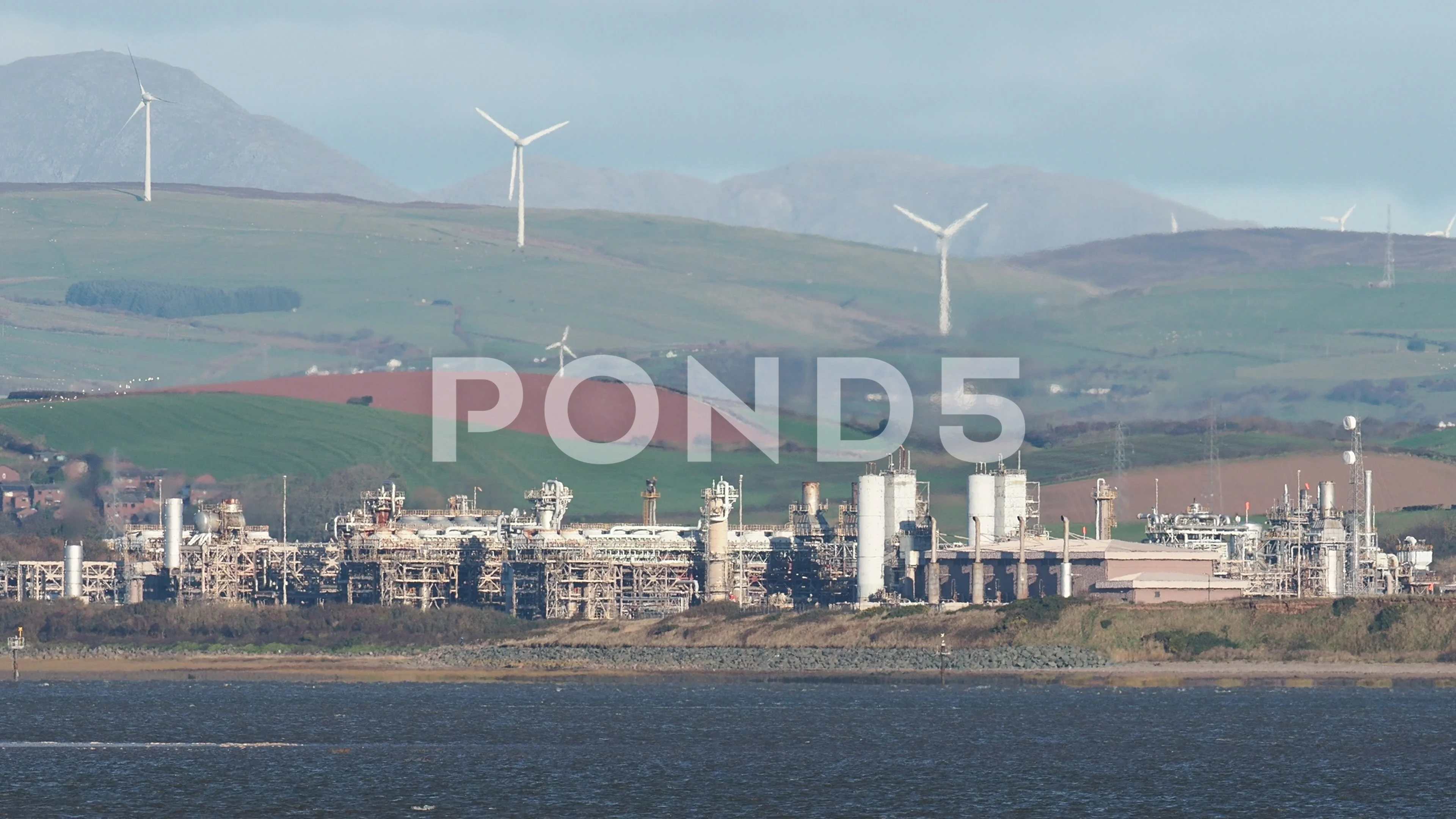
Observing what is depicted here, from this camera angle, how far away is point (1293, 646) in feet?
442

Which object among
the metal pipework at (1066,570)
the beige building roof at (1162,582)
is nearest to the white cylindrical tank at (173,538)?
the metal pipework at (1066,570)

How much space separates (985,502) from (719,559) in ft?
76.7

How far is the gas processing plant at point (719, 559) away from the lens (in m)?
159

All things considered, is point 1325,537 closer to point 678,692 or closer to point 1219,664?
point 1219,664

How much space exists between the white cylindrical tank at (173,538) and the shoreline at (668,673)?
53.0 feet

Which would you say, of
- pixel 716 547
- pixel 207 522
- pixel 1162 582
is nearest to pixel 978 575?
pixel 1162 582

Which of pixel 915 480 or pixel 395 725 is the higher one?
pixel 915 480

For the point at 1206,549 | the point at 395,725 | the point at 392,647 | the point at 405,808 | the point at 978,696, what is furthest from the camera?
the point at 1206,549

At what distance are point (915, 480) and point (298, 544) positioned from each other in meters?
49.7

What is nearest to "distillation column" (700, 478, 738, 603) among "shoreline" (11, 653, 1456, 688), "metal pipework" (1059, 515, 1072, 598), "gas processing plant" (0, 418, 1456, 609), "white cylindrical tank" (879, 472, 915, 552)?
"gas processing plant" (0, 418, 1456, 609)

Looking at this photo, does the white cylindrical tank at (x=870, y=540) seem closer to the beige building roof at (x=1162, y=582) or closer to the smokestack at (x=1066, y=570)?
the smokestack at (x=1066, y=570)

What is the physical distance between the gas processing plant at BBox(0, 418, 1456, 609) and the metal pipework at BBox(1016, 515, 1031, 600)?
279mm

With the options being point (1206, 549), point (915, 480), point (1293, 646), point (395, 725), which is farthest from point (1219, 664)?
point (395, 725)

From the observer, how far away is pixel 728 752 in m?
98.2
